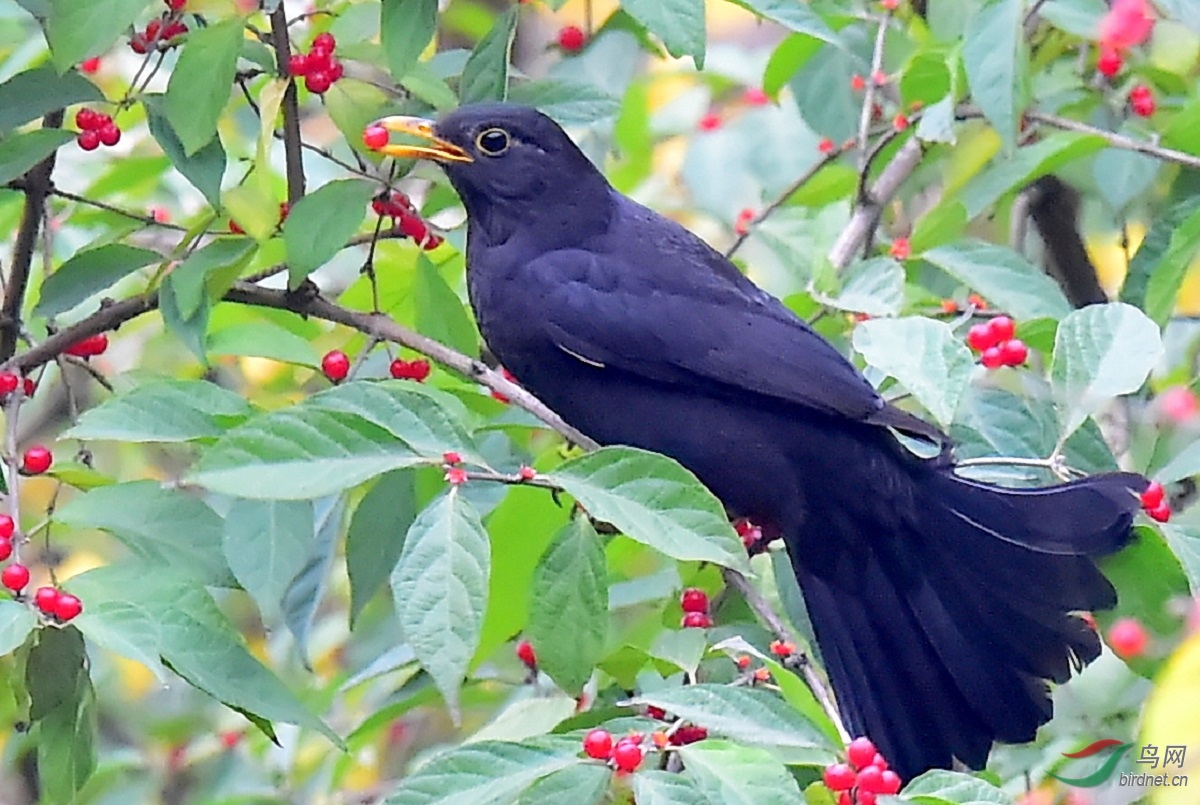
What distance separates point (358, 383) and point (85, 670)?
0.51 m

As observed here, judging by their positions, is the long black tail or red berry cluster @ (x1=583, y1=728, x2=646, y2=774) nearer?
red berry cluster @ (x1=583, y1=728, x2=646, y2=774)

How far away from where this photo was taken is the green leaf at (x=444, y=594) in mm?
1772

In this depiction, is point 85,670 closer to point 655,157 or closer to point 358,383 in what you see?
point 358,383

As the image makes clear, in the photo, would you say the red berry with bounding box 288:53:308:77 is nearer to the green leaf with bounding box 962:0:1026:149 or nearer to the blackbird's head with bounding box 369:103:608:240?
the blackbird's head with bounding box 369:103:608:240

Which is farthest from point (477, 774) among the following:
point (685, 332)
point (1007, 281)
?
point (1007, 281)

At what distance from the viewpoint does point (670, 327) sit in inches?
121

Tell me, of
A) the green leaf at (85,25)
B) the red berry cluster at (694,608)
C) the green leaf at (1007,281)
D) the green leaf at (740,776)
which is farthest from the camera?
the green leaf at (1007,281)

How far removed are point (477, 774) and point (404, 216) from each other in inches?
53.7

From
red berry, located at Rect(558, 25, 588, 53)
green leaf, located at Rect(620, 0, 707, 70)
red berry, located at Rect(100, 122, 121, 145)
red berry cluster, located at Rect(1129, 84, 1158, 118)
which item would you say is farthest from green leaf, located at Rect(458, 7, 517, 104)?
red berry cluster, located at Rect(1129, 84, 1158, 118)

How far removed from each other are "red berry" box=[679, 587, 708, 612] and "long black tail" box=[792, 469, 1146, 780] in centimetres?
33

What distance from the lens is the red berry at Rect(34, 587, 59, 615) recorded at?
1836 millimetres

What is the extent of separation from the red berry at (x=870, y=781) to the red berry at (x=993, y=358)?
1.09 m

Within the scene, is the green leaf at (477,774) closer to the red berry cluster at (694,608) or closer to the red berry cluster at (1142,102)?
the red berry cluster at (694,608)

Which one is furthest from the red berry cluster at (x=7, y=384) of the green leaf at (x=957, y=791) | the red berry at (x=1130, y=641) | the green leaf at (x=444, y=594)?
the red berry at (x=1130, y=641)
